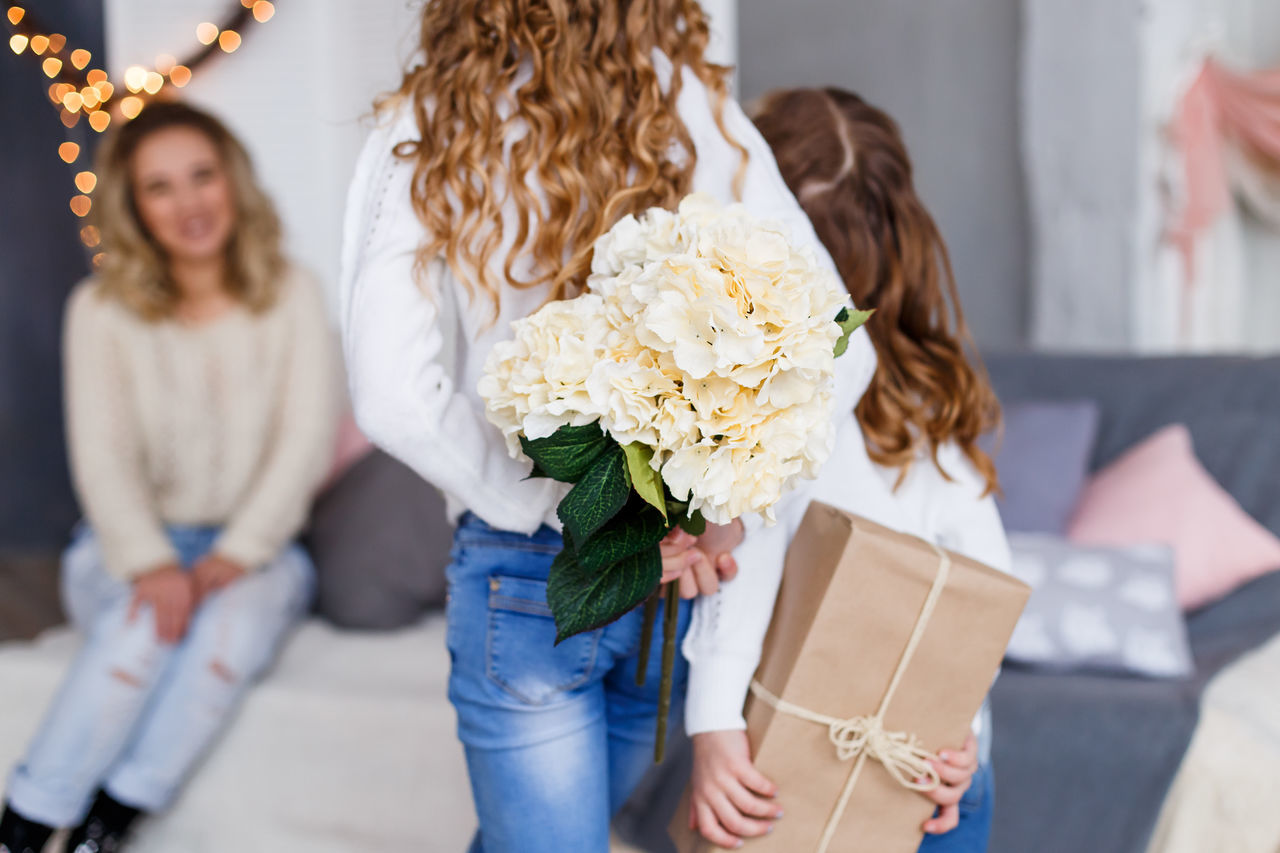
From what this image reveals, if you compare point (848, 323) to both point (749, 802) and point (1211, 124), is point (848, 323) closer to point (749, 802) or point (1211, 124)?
point (749, 802)

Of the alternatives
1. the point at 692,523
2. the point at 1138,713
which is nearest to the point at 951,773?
the point at 692,523

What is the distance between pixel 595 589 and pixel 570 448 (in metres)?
0.12

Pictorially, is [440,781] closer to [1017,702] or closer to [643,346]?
[1017,702]

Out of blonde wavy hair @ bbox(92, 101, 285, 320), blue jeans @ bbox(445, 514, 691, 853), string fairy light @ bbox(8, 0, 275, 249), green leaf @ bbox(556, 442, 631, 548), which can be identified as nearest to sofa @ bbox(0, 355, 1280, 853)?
blonde wavy hair @ bbox(92, 101, 285, 320)

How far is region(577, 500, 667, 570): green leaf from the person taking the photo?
32.6 inches

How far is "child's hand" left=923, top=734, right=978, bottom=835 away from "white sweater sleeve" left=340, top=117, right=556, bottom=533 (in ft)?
1.46

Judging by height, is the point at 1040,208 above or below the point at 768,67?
below

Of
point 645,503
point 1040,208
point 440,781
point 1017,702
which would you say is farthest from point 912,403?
point 1040,208

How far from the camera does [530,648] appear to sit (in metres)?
0.98

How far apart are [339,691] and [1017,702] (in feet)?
3.85

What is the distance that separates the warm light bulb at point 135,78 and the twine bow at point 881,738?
281 centimetres

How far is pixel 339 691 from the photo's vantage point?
74.3 inches

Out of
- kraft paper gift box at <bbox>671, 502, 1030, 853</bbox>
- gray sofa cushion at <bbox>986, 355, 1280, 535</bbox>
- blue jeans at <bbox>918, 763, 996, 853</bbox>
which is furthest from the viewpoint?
gray sofa cushion at <bbox>986, 355, 1280, 535</bbox>

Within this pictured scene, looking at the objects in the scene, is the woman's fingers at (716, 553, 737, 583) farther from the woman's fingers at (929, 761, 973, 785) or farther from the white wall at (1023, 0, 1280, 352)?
the white wall at (1023, 0, 1280, 352)
